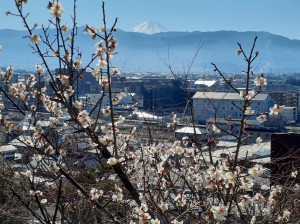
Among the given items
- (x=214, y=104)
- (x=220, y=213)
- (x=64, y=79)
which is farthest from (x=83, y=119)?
(x=214, y=104)

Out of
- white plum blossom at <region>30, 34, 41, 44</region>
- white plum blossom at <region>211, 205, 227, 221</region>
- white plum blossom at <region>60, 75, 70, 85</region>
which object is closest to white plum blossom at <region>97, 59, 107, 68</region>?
white plum blossom at <region>60, 75, 70, 85</region>

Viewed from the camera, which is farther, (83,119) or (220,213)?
(83,119)

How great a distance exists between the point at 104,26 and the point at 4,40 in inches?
7412

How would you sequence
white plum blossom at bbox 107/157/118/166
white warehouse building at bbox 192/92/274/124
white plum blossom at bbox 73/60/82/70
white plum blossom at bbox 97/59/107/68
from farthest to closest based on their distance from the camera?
white warehouse building at bbox 192/92/274/124, white plum blossom at bbox 73/60/82/70, white plum blossom at bbox 97/59/107/68, white plum blossom at bbox 107/157/118/166

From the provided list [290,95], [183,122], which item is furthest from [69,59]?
[290,95]

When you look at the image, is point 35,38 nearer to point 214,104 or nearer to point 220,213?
point 220,213

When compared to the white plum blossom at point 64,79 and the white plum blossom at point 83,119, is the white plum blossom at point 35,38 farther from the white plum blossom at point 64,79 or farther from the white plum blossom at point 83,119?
the white plum blossom at point 83,119

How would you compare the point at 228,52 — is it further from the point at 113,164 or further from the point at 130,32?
the point at 113,164

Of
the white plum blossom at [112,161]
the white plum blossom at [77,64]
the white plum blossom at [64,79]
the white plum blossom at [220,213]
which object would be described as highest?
the white plum blossom at [77,64]

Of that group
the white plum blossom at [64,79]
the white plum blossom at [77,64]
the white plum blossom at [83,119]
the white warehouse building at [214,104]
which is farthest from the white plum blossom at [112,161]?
the white warehouse building at [214,104]

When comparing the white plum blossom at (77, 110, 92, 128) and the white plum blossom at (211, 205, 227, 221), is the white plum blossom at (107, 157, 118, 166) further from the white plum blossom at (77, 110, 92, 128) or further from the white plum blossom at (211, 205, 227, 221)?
the white plum blossom at (211, 205, 227, 221)

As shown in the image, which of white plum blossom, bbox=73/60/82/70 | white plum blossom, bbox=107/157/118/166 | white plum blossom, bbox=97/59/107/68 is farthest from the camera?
white plum blossom, bbox=73/60/82/70

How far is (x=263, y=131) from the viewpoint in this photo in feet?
58.4

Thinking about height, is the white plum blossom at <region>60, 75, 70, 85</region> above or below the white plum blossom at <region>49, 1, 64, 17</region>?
below
